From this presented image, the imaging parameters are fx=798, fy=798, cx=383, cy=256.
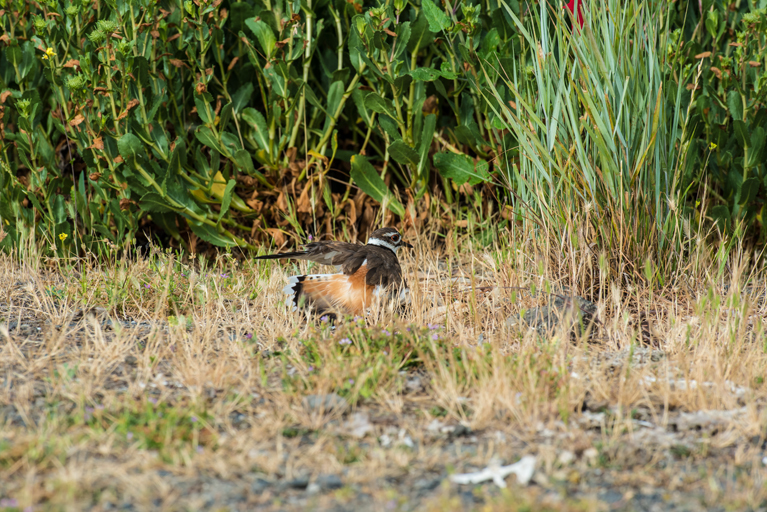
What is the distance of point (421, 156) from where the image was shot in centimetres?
585

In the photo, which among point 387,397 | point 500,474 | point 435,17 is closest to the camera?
point 500,474

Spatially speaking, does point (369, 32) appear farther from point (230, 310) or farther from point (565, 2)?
point (230, 310)

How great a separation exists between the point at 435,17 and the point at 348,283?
6.35 ft

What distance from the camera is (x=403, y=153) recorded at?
577 centimetres

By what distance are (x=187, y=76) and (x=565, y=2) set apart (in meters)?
2.82

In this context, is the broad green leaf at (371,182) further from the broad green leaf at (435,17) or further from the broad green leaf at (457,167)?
the broad green leaf at (435,17)

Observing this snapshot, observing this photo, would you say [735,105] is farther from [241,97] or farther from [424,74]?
[241,97]

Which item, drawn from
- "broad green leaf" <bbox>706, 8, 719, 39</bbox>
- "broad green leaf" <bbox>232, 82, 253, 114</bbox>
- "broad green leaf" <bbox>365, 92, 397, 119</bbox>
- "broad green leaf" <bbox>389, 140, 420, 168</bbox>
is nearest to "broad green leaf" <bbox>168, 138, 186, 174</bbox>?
"broad green leaf" <bbox>232, 82, 253, 114</bbox>

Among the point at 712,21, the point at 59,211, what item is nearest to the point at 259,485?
the point at 59,211

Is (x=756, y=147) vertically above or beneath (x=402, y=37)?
beneath

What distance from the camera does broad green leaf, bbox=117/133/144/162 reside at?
216 inches

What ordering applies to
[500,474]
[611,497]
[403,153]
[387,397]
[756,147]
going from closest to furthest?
[611,497]
[500,474]
[387,397]
[756,147]
[403,153]

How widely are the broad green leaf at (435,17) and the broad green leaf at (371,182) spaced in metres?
1.12

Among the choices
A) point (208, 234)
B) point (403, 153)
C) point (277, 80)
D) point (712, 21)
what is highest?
point (712, 21)
